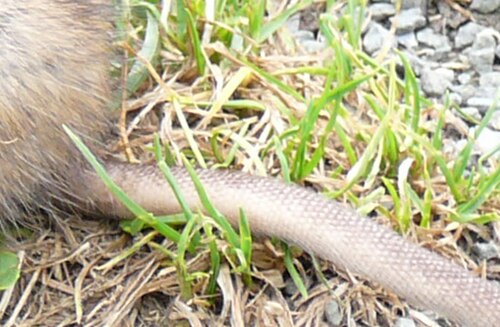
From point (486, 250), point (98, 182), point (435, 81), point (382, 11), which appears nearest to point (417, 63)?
point (435, 81)

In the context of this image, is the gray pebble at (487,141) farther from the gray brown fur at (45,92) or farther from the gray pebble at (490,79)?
the gray brown fur at (45,92)

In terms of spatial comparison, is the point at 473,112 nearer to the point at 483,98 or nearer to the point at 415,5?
the point at 483,98

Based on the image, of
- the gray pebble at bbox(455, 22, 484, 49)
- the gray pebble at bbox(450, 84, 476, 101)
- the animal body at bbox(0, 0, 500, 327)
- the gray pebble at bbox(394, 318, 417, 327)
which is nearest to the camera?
the animal body at bbox(0, 0, 500, 327)

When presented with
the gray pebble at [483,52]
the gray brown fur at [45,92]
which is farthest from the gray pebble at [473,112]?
the gray brown fur at [45,92]

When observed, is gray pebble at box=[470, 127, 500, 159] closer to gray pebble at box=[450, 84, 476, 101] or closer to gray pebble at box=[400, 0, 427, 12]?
gray pebble at box=[450, 84, 476, 101]

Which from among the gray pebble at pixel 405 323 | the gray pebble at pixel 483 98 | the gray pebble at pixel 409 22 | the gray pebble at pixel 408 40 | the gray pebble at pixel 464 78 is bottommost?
the gray pebble at pixel 405 323

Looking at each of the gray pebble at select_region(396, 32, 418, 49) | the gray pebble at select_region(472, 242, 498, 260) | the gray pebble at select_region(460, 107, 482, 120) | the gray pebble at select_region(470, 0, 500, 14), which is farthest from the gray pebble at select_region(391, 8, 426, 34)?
the gray pebble at select_region(472, 242, 498, 260)
